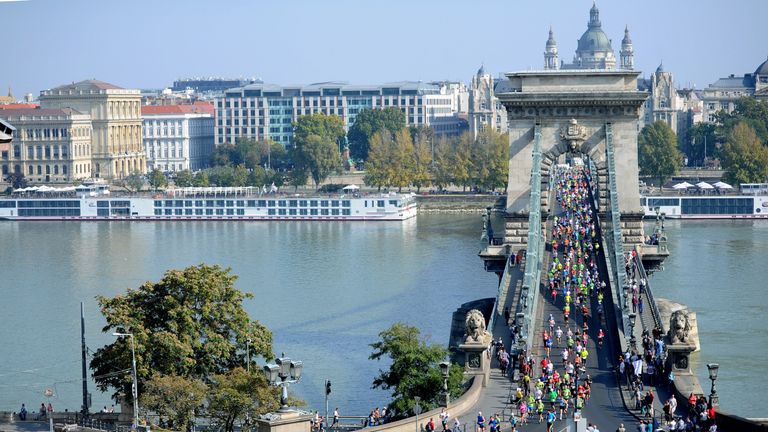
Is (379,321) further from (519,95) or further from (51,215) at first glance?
(51,215)

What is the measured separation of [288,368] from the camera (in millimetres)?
18078

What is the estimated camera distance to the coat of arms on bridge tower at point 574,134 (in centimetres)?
4094

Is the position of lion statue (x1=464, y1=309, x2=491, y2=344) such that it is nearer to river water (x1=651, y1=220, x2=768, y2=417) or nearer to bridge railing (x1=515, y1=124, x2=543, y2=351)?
bridge railing (x1=515, y1=124, x2=543, y2=351)

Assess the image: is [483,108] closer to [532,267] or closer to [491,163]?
[491,163]

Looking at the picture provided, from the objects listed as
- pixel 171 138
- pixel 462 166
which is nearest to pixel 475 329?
pixel 462 166

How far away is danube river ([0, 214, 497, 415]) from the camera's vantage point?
117ft

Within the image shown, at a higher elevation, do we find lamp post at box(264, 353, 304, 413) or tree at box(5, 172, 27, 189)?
tree at box(5, 172, 27, 189)

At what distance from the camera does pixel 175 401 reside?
2612cm

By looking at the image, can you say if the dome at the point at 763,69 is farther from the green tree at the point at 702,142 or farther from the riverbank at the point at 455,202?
the riverbank at the point at 455,202

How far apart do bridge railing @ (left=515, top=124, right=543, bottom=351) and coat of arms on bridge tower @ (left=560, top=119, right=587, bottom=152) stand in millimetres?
629

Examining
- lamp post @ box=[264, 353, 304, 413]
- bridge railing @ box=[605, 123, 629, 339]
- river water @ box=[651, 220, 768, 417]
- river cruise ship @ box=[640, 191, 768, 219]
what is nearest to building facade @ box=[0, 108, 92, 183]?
river cruise ship @ box=[640, 191, 768, 219]

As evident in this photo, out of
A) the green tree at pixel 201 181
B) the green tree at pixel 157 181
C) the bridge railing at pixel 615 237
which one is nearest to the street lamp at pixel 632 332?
the bridge railing at pixel 615 237

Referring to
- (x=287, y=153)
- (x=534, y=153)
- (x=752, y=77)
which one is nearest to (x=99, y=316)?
(x=534, y=153)

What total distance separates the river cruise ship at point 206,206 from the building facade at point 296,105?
29571mm
